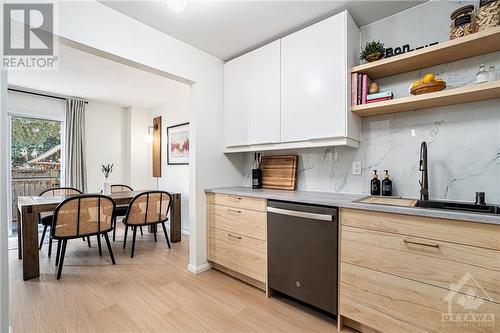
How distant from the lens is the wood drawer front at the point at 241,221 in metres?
2.07

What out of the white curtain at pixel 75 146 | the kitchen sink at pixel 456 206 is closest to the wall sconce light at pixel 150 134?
the white curtain at pixel 75 146

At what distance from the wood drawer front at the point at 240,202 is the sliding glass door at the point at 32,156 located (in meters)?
3.75

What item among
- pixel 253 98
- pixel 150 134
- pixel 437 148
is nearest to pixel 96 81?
pixel 150 134

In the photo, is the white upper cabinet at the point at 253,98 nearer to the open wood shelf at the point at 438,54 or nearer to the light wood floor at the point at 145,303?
the open wood shelf at the point at 438,54

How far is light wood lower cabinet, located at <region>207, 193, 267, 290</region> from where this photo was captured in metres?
2.08

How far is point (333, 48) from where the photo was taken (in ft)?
6.07

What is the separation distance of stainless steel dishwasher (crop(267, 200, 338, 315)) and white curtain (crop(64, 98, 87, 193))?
4.05m

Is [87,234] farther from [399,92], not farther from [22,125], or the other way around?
[399,92]

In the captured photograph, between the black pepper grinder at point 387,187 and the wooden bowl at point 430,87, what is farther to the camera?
the black pepper grinder at point 387,187

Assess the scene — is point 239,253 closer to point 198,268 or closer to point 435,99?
point 198,268

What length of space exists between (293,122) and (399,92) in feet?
2.85

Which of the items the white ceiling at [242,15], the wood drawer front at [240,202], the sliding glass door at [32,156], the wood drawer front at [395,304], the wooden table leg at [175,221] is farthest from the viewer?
the sliding glass door at [32,156]

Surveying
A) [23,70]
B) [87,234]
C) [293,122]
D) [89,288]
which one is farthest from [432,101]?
[23,70]

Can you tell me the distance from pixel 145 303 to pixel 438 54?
2868mm
